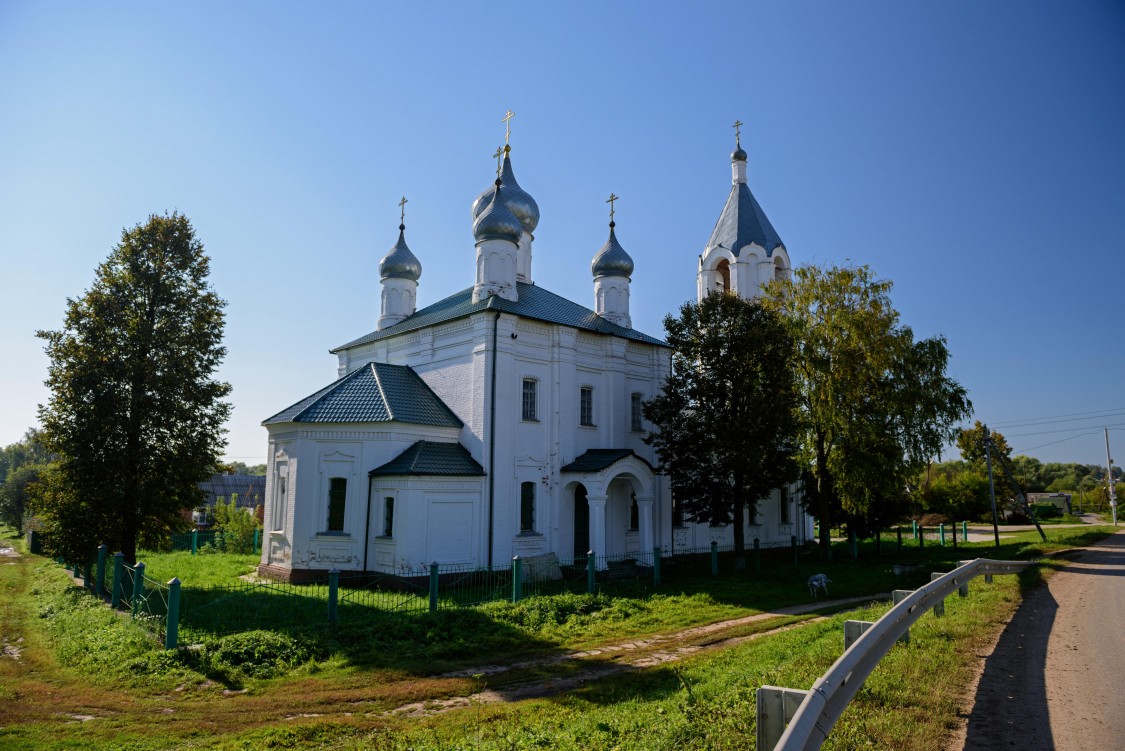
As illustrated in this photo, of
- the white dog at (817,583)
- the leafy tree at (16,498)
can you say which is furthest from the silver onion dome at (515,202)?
the leafy tree at (16,498)

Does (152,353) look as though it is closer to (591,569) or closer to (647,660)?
(591,569)

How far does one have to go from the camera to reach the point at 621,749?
17.9 ft

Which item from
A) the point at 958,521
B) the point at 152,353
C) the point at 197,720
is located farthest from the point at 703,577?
the point at 958,521

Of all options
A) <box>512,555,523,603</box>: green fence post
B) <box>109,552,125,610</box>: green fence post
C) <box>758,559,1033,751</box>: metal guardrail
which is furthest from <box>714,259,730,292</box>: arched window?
<box>758,559,1033,751</box>: metal guardrail

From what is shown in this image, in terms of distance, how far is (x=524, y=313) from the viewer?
72.1 feet

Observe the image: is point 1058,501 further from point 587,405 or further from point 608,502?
point 587,405

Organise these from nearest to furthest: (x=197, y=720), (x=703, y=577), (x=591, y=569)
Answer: (x=197, y=720)
(x=591, y=569)
(x=703, y=577)

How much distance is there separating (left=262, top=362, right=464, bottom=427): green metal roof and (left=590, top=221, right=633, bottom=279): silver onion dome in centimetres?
873

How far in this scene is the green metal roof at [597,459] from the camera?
69.8 ft

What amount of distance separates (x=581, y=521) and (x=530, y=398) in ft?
14.6

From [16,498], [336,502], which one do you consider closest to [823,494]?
[336,502]

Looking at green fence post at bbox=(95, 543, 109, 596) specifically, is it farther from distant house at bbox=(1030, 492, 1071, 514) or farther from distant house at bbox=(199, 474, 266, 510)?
distant house at bbox=(1030, 492, 1071, 514)

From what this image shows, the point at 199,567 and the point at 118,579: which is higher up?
the point at 118,579

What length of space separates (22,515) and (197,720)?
45741 millimetres
